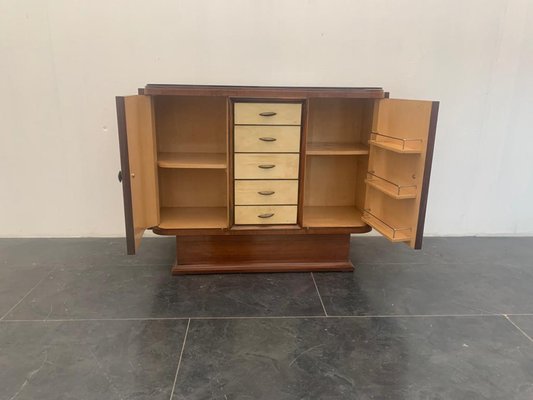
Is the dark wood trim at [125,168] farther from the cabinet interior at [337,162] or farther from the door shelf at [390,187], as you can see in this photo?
the door shelf at [390,187]

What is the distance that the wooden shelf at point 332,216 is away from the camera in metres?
1.99

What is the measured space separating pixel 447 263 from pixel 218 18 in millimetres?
1861

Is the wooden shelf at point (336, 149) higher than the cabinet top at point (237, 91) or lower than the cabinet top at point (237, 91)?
lower

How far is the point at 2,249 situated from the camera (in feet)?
7.36

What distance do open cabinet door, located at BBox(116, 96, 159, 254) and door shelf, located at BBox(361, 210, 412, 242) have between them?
3.43 feet

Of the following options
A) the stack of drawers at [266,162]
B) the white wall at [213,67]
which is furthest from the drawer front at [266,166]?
the white wall at [213,67]

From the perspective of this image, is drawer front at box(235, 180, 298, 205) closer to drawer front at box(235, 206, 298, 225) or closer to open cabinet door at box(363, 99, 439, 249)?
drawer front at box(235, 206, 298, 225)

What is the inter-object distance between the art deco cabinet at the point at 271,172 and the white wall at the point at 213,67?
32 centimetres

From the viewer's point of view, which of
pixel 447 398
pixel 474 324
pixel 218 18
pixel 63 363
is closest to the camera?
pixel 447 398

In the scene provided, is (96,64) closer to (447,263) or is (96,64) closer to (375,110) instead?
(375,110)

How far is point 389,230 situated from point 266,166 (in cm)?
63

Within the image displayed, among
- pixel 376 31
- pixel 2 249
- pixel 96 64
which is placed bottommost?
pixel 2 249

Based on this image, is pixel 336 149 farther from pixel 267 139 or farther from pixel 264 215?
pixel 264 215

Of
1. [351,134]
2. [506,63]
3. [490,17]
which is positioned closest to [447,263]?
[351,134]
